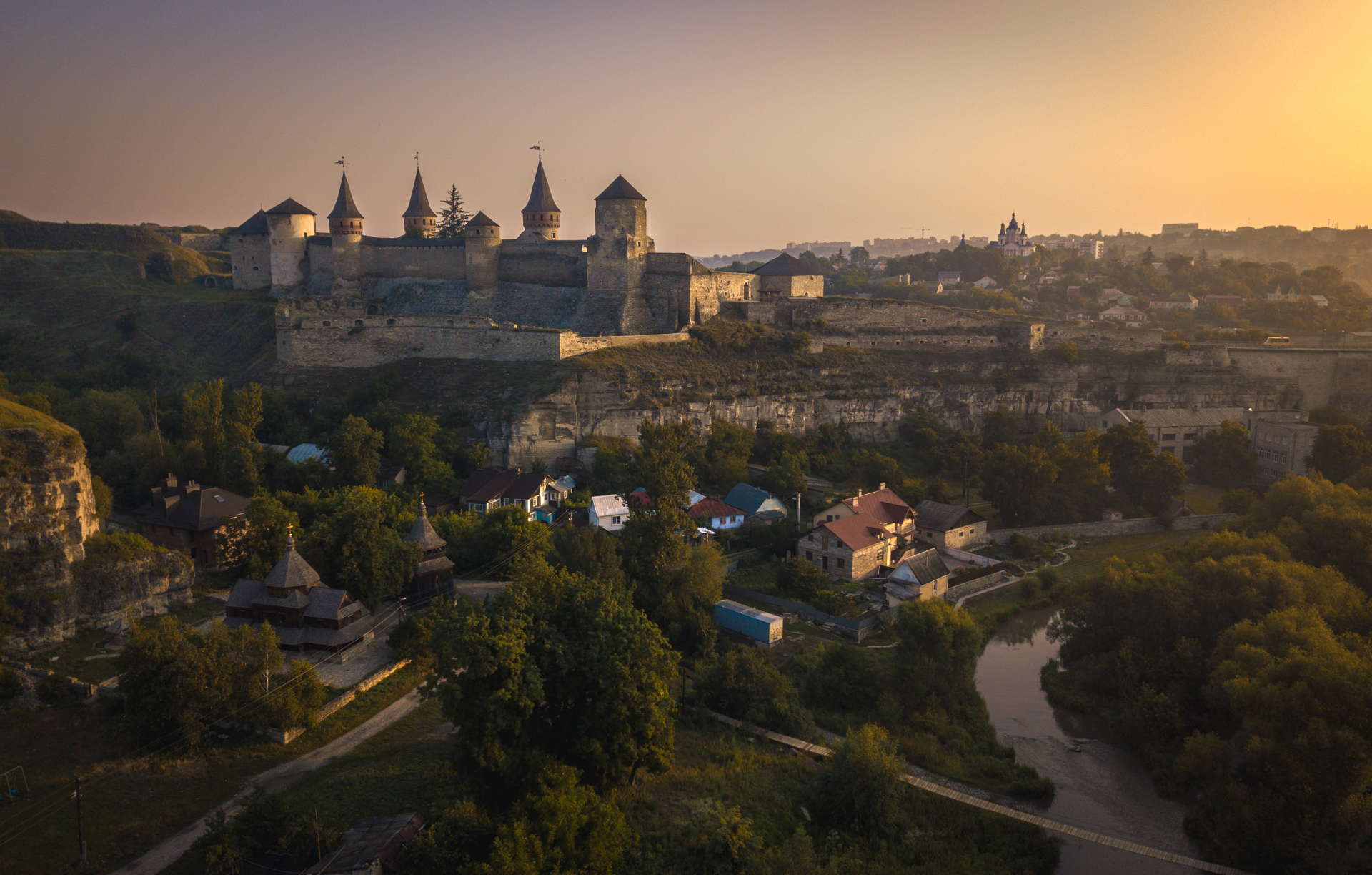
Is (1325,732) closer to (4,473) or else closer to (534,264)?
(4,473)

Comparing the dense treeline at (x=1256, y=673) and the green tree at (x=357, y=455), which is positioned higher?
the green tree at (x=357, y=455)

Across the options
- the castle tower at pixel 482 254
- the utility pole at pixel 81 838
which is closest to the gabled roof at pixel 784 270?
the castle tower at pixel 482 254

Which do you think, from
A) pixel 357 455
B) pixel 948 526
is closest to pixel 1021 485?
pixel 948 526

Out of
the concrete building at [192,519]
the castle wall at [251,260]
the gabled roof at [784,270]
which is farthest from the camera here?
the gabled roof at [784,270]

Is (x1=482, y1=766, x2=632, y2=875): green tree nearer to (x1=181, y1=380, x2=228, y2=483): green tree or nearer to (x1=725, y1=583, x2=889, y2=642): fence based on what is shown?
(x1=725, y1=583, x2=889, y2=642): fence

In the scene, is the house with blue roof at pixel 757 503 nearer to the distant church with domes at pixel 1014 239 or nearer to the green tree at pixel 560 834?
the green tree at pixel 560 834

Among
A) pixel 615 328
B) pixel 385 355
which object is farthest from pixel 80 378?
pixel 615 328
